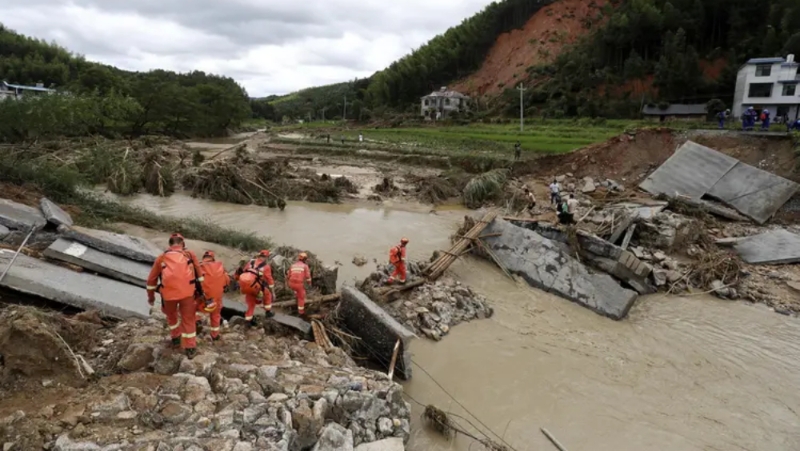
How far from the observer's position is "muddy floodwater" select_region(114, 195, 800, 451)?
6.36 m

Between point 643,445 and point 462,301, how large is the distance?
14.1ft

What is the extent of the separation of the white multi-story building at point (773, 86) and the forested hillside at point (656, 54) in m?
5.09

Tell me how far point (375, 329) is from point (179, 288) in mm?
3155

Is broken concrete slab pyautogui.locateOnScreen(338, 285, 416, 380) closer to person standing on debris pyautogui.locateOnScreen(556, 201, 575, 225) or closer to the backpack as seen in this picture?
the backpack

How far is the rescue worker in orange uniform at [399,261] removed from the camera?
9664 mm

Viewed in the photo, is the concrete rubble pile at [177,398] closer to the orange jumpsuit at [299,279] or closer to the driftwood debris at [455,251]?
the orange jumpsuit at [299,279]

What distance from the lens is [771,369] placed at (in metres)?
8.23

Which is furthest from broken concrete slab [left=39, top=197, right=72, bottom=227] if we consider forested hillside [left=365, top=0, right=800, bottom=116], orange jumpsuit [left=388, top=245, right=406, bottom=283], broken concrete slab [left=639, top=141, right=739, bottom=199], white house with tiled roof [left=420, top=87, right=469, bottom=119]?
white house with tiled roof [left=420, top=87, right=469, bottom=119]

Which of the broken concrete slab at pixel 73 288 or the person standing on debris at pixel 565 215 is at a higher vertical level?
the broken concrete slab at pixel 73 288

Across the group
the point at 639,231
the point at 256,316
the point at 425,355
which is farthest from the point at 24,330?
the point at 639,231

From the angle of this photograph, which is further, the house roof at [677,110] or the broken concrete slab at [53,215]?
the house roof at [677,110]

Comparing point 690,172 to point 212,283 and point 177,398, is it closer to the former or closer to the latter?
point 212,283

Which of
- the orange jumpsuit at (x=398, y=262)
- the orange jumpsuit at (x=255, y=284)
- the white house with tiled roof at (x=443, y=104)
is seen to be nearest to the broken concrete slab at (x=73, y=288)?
the orange jumpsuit at (x=255, y=284)

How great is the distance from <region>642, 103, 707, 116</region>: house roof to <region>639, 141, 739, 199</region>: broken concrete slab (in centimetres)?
3285
